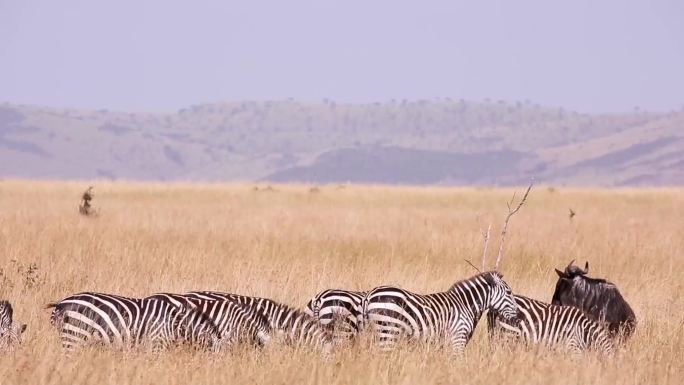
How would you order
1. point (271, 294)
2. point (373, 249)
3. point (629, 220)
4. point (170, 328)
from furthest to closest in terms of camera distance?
point (629, 220) → point (373, 249) → point (271, 294) → point (170, 328)

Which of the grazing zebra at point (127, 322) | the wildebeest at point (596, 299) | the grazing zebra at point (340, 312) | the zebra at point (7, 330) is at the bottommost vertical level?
the zebra at point (7, 330)

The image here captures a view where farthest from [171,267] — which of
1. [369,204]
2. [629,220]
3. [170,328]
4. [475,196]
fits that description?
[475,196]

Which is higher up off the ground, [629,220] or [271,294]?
[629,220]

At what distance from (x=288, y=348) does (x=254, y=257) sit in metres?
9.12

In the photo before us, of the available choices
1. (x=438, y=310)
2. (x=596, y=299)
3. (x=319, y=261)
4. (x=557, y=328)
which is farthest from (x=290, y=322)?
(x=319, y=261)

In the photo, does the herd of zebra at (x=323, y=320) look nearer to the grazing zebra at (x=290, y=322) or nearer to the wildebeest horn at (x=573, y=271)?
the grazing zebra at (x=290, y=322)

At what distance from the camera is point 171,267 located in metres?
17.0

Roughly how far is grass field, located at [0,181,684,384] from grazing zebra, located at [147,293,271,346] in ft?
1.06

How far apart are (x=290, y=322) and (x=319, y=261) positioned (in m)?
9.32

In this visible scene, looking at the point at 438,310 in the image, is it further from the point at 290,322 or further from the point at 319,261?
the point at 319,261

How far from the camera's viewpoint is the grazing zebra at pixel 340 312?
1021 cm

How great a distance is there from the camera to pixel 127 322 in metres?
9.73

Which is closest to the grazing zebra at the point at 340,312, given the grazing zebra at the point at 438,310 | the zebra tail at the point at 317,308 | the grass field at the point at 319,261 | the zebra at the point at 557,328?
the zebra tail at the point at 317,308

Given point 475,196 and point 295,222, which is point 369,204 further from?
point 295,222
